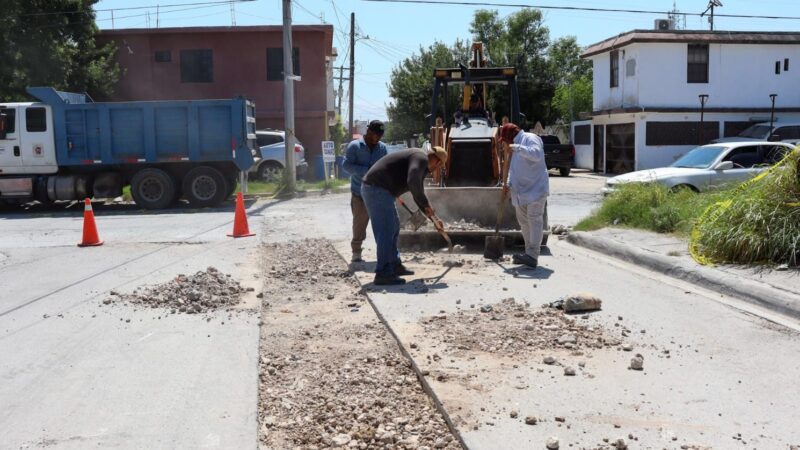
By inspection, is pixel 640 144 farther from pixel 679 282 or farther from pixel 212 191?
pixel 679 282

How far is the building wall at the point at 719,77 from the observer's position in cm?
3136

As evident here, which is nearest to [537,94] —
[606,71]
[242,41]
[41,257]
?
[606,71]

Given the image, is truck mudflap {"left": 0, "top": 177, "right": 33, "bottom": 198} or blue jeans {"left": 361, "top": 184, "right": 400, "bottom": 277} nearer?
blue jeans {"left": 361, "top": 184, "right": 400, "bottom": 277}

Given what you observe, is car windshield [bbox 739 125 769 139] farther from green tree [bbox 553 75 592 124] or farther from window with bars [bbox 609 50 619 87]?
green tree [bbox 553 75 592 124]

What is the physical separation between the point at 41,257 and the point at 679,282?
917 cm

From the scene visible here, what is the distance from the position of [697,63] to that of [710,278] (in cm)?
2549

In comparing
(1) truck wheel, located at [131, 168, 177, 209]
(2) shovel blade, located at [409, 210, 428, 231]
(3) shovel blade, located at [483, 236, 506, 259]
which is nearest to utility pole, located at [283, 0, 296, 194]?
(1) truck wheel, located at [131, 168, 177, 209]

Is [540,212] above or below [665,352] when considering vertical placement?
above

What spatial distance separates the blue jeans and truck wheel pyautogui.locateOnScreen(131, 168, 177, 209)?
41.3ft

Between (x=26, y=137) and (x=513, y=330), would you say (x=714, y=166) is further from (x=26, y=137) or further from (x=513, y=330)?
(x=26, y=137)

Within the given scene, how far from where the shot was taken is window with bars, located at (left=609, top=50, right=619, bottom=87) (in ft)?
110

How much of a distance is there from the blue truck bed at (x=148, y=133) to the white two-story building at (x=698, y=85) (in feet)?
56.1

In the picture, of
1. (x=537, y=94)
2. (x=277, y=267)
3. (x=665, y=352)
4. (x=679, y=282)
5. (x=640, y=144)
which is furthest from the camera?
(x=537, y=94)

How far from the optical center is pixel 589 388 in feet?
17.4
